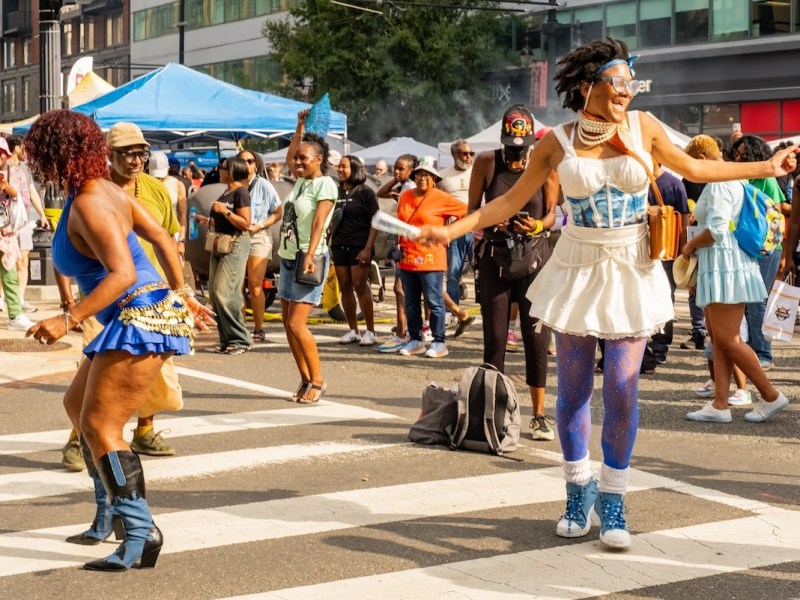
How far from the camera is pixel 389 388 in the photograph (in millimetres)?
10609

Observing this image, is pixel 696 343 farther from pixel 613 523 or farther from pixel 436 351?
pixel 613 523

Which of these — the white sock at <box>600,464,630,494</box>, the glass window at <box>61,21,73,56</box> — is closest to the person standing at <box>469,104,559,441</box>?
the white sock at <box>600,464,630,494</box>

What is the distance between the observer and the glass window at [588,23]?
133 ft

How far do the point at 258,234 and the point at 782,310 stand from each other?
604cm

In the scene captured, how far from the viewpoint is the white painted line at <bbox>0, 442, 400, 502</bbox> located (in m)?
6.90

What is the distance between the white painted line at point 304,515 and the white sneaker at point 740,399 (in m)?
2.99

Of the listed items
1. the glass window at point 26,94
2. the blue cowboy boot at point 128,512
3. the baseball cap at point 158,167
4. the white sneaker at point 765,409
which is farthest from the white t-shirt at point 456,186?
the glass window at point 26,94

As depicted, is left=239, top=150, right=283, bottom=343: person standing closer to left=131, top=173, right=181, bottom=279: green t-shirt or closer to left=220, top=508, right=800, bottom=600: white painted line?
left=131, top=173, right=181, bottom=279: green t-shirt

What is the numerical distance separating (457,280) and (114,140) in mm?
8219

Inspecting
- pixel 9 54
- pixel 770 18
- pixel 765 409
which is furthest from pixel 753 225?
pixel 9 54

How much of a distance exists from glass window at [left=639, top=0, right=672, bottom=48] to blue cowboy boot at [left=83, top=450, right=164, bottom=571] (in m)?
34.5

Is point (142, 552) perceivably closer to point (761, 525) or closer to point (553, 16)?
point (761, 525)

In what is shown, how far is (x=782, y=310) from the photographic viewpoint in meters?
9.77

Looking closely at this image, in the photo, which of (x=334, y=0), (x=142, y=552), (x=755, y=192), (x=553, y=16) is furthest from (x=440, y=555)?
(x=334, y=0)
